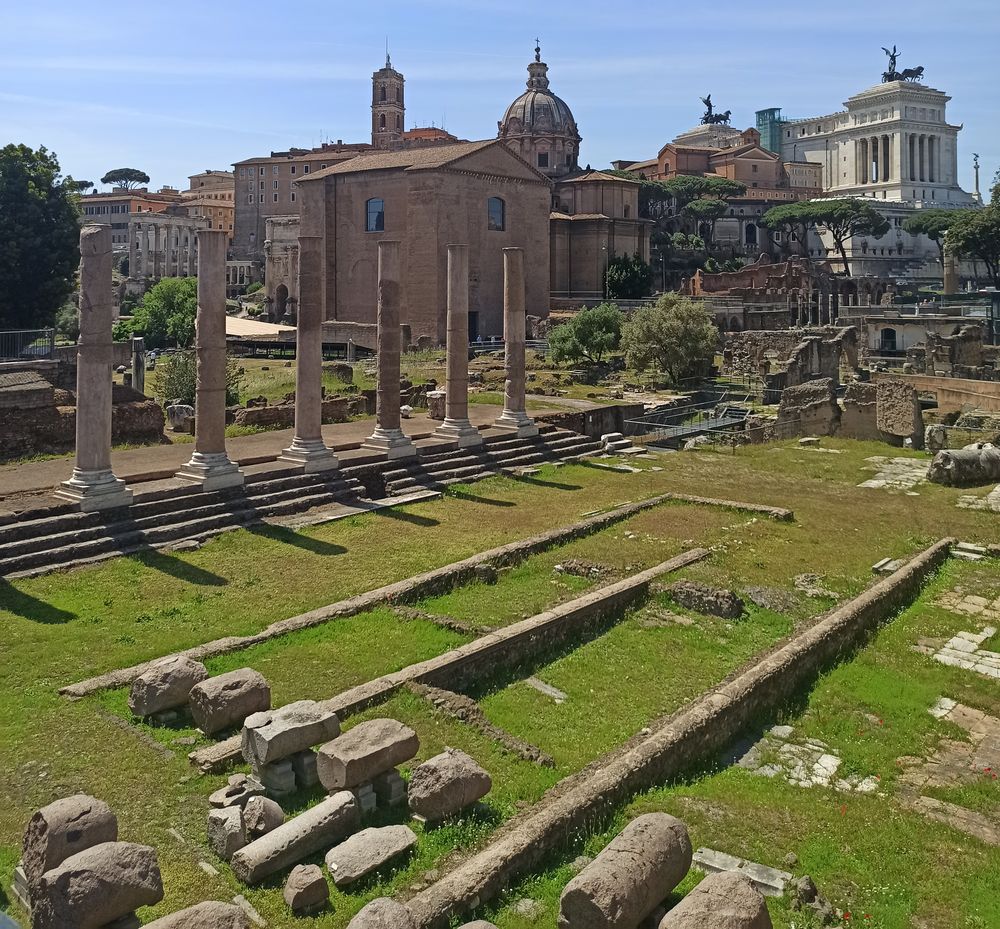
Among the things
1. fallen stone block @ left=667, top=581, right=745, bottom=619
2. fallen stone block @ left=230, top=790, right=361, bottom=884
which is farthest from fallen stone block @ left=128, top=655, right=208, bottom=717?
fallen stone block @ left=667, top=581, right=745, bottom=619

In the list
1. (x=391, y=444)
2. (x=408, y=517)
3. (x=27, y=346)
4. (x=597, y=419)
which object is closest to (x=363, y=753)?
(x=408, y=517)

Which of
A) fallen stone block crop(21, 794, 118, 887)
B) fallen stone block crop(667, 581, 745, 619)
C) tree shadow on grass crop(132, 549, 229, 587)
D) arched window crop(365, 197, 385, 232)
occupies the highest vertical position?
arched window crop(365, 197, 385, 232)

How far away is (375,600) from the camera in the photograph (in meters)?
10.9

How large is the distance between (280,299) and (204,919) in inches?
2543

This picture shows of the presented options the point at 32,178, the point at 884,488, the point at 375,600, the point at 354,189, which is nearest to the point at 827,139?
the point at 354,189

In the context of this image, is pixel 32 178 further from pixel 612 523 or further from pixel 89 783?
pixel 89 783

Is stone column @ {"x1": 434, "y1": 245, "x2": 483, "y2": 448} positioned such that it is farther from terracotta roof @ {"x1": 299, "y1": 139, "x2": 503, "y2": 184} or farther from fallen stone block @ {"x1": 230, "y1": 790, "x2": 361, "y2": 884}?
terracotta roof @ {"x1": 299, "y1": 139, "x2": 503, "y2": 184}

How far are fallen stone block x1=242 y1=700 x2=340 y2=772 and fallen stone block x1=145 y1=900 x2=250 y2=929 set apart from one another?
1.72m

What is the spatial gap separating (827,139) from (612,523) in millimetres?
105836

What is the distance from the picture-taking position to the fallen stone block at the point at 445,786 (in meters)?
6.42

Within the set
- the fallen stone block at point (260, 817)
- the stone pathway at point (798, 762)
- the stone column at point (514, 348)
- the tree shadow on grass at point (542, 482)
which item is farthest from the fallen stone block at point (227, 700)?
the stone column at point (514, 348)

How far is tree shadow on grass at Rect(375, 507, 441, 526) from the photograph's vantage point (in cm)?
1528

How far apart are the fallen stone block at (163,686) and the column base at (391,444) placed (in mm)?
10084

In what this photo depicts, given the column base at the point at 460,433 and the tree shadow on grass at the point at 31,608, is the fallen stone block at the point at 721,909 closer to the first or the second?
the tree shadow on grass at the point at 31,608
